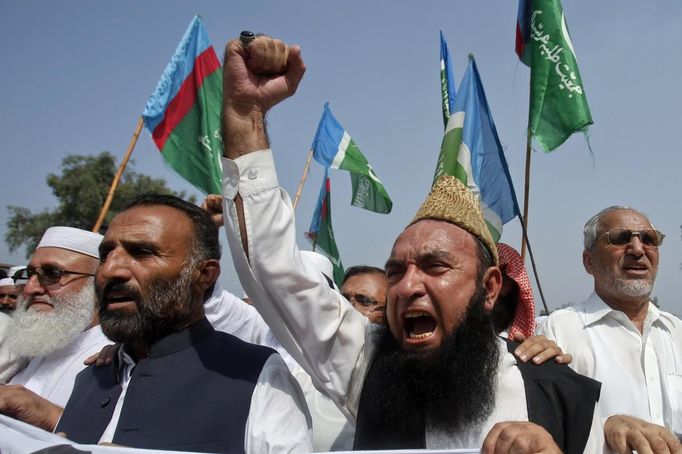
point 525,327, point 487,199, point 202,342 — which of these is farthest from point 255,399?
point 487,199

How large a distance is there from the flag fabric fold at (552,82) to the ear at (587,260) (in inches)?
46.8

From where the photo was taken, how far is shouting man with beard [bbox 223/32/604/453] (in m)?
1.97

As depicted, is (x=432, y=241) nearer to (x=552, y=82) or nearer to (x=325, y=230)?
(x=552, y=82)

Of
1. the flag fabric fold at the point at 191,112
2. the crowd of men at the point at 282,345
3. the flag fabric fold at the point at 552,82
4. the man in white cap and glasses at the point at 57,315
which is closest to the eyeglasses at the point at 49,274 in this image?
the man in white cap and glasses at the point at 57,315

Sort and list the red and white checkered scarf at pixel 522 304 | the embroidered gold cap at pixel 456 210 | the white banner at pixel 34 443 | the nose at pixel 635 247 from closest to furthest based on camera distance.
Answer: the white banner at pixel 34 443, the embroidered gold cap at pixel 456 210, the red and white checkered scarf at pixel 522 304, the nose at pixel 635 247

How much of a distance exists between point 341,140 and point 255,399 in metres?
6.15

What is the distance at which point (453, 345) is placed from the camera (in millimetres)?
2154

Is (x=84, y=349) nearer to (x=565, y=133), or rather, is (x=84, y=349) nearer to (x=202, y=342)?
(x=202, y=342)

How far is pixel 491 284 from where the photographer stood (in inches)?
93.6

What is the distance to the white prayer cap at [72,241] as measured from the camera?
340 centimetres

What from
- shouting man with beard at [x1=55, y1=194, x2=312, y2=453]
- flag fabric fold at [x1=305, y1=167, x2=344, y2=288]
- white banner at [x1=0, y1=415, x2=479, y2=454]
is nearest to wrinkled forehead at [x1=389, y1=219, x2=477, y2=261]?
shouting man with beard at [x1=55, y1=194, x2=312, y2=453]

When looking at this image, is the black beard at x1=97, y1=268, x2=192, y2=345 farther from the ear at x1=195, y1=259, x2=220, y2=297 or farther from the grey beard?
the grey beard

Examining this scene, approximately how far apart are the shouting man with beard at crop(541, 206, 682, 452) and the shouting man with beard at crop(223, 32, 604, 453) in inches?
46.7

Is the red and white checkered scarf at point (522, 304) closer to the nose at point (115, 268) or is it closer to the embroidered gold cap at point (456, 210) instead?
the embroidered gold cap at point (456, 210)
